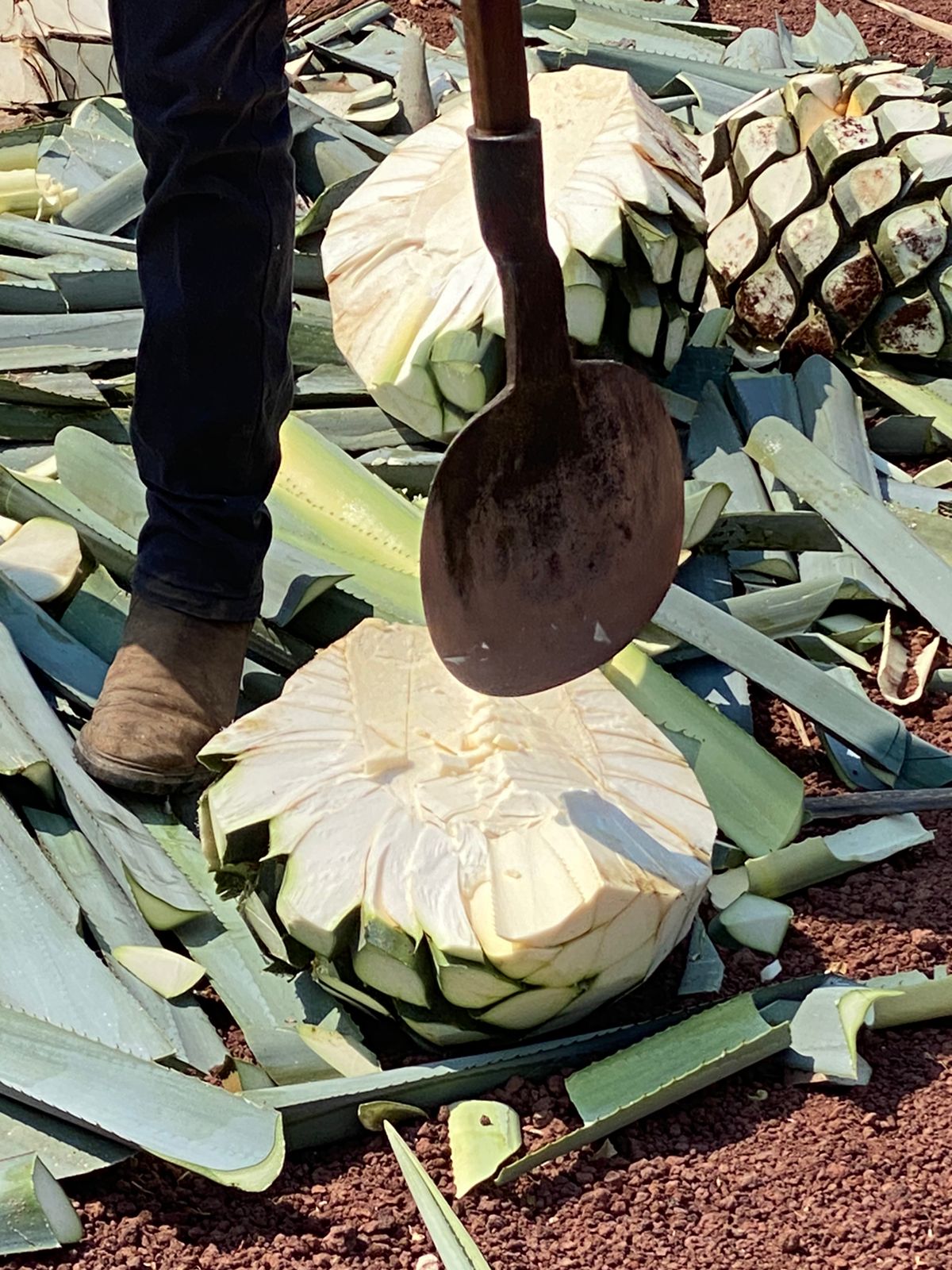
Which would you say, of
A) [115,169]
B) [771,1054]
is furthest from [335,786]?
[115,169]

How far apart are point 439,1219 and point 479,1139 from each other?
119 mm

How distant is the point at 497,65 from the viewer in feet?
3.98

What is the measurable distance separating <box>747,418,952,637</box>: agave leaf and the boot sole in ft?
3.19

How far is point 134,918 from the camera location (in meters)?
1.76

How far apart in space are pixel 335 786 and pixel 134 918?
283 mm

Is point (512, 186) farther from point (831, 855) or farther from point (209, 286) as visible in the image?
point (831, 855)

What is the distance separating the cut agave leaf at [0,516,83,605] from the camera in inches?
85.0

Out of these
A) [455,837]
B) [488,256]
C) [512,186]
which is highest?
[512,186]

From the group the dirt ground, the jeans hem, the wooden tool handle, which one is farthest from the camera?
the dirt ground

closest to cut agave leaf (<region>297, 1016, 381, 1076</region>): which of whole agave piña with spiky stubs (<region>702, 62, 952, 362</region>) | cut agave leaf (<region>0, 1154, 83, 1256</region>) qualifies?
cut agave leaf (<region>0, 1154, 83, 1256</region>)

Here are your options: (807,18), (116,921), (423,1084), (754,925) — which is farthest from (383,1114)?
(807,18)

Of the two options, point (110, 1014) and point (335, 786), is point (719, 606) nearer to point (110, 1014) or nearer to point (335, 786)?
point (335, 786)

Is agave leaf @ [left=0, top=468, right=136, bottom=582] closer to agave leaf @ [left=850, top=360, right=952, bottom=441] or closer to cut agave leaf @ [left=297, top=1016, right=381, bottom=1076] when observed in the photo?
cut agave leaf @ [left=297, top=1016, right=381, bottom=1076]

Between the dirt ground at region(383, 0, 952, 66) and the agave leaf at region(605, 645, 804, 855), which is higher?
the dirt ground at region(383, 0, 952, 66)
